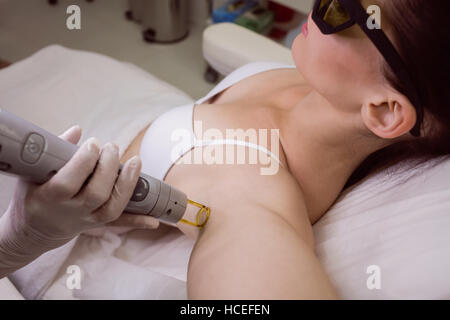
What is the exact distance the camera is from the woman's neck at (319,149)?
0.82 m

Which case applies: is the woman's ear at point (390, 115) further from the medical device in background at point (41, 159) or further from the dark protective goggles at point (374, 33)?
the medical device in background at point (41, 159)

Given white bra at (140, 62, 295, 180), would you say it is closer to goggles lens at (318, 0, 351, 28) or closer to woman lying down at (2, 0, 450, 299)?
woman lying down at (2, 0, 450, 299)

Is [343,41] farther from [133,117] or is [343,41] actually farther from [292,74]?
[133,117]

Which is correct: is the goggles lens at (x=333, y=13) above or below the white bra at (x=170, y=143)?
above

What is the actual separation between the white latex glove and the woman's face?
392 mm

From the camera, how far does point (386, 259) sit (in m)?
0.74

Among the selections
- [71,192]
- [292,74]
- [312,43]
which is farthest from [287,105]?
[71,192]

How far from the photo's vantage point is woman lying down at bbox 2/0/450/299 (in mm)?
579

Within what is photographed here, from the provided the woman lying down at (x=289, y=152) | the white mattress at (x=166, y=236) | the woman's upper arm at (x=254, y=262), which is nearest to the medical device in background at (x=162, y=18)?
the white mattress at (x=166, y=236)

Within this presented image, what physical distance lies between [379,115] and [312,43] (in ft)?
0.61

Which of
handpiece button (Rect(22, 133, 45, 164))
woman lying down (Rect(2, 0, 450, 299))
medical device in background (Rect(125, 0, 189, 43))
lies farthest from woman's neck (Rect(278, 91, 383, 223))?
medical device in background (Rect(125, 0, 189, 43))

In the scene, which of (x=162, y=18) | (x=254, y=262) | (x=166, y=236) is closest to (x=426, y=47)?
(x=254, y=262)

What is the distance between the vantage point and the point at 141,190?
24.0 inches

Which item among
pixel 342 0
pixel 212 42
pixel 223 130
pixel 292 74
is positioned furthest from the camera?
pixel 212 42
